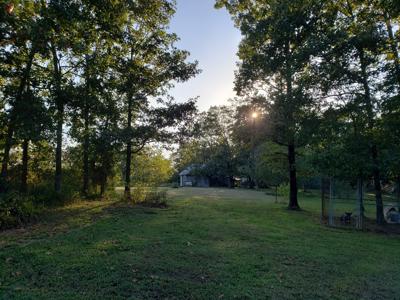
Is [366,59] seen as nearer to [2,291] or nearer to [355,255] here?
[355,255]

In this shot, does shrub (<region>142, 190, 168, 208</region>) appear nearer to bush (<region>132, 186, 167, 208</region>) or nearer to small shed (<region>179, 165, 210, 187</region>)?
bush (<region>132, 186, 167, 208</region>)

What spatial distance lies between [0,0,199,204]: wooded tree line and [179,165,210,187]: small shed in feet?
114

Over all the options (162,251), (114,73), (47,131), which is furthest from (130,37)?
(162,251)

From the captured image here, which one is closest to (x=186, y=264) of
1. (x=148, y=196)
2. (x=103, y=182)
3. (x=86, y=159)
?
(x=148, y=196)

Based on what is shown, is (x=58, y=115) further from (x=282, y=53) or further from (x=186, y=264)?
(x=282, y=53)

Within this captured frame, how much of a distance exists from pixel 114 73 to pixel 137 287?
11858mm

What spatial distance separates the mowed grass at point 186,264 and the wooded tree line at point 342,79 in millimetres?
3423

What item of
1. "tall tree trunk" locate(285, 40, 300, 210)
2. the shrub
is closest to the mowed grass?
the shrub

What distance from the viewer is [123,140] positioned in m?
13.9

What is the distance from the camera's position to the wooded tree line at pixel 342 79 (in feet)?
33.7

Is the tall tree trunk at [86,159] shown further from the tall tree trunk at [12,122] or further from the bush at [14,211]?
the bush at [14,211]

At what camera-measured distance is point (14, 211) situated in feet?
26.4

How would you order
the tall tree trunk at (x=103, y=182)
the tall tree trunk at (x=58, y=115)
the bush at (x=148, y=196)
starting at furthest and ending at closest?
the tall tree trunk at (x=103, y=182) < the bush at (x=148, y=196) < the tall tree trunk at (x=58, y=115)

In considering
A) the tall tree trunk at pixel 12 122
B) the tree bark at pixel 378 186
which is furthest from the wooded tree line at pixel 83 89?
the tree bark at pixel 378 186
